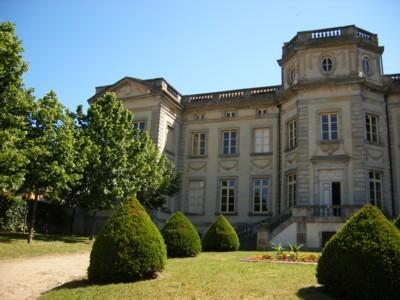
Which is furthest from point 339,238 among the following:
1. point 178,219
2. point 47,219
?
point 47,219

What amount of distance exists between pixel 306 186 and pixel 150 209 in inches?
366

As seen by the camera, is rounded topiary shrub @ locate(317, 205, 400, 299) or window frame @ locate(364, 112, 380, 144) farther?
window frame @ locate(364, 112, 380, 144)

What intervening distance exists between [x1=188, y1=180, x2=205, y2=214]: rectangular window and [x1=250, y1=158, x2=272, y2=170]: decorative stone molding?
377 cm

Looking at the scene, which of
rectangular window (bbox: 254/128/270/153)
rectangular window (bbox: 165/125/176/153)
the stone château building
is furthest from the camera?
rectangular window (bbox: 165/125/176/153)

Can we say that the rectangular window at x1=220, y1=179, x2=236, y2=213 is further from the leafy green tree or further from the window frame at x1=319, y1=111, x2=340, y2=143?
the leafy green tree

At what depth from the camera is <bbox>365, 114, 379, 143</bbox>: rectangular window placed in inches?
901

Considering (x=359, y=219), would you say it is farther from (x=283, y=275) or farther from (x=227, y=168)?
(x=227, y=168)

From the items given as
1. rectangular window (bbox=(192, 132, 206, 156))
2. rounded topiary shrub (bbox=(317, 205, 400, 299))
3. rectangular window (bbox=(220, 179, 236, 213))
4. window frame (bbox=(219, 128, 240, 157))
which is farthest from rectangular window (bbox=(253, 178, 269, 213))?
rounded topiary shrub (bbox=(317, 205, 400, 299))

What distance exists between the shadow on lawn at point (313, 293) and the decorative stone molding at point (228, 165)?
18.2m

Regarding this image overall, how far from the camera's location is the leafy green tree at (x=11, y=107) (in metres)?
14.4

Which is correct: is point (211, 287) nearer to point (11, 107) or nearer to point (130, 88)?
point (11, 107)

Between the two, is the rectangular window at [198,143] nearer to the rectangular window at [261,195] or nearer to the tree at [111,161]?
the rectangular window at [261,195]

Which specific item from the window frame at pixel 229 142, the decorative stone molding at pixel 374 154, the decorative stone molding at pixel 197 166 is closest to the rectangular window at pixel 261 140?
the window frame at pixel 229 142

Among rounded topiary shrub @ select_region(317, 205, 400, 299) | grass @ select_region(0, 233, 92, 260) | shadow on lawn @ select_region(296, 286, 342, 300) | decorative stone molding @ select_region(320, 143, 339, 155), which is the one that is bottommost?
shadow on lawn @ select_region(296, 286, 342, 300)
